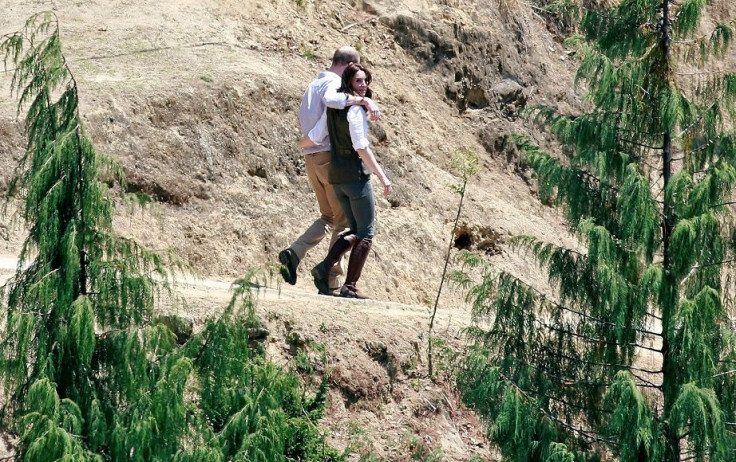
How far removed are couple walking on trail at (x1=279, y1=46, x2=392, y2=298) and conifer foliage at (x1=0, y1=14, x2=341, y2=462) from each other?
3.41 metres

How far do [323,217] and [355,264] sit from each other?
70 cm

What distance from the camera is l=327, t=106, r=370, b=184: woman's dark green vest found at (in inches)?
502

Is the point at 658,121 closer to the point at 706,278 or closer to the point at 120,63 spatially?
the point at 706,278

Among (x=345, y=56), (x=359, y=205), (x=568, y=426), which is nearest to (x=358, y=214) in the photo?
(x=359, y=205)

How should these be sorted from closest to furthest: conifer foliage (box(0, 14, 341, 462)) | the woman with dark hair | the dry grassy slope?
conifer foliage (box(0, 14, 341, 462)) → the woman with dark hair → the dry grassy slope

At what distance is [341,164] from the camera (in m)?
12.8

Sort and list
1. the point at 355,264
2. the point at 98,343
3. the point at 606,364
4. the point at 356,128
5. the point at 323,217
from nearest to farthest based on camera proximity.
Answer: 1. the point at 98,343
2. the point at 606,364
3. the point at 356,128
4. the point at 355,264
5. the point at 323,217

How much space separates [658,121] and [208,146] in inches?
233

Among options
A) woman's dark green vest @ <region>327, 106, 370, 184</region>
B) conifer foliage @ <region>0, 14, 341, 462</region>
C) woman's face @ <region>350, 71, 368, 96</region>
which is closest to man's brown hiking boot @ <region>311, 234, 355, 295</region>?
woman's dark green vest @ <region>327, 106, 370, 184</region>

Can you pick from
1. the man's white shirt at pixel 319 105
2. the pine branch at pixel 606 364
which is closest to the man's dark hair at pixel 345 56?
the man's white shirt at pixel 319 105

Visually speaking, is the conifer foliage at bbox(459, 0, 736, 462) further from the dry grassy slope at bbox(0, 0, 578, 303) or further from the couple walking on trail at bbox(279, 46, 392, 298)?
the dry grassy slope at bbox(0, 0, 578, 303)

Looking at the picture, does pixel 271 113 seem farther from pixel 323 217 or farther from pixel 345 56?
pixel 345 56

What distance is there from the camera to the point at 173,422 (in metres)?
9.02

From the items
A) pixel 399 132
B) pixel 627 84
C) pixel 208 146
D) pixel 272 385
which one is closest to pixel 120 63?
pixel 208 146
